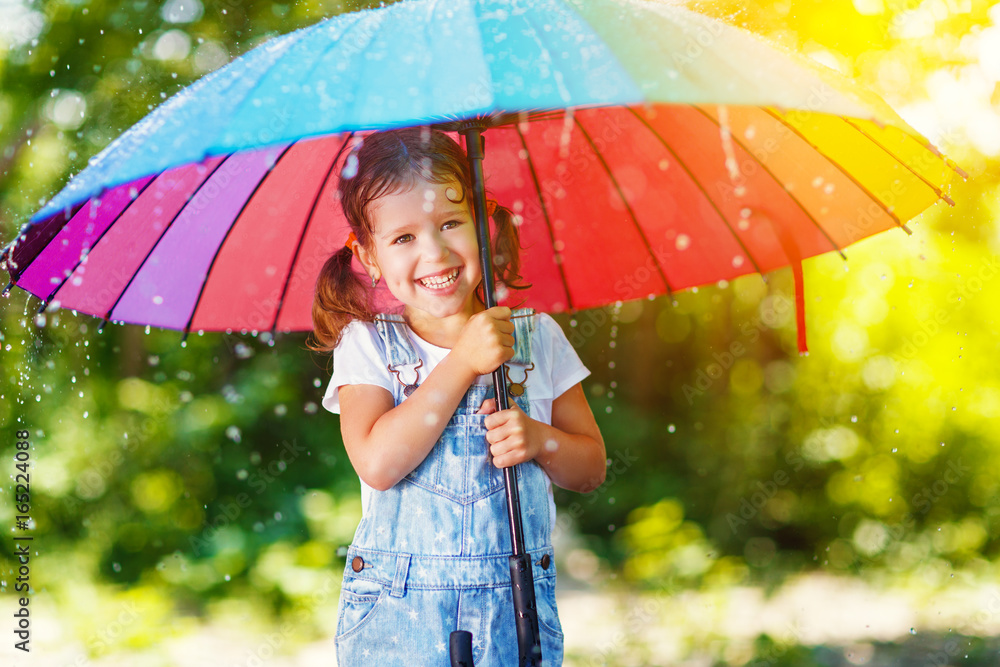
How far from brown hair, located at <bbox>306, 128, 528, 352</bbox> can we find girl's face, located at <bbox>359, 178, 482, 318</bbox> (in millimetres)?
22

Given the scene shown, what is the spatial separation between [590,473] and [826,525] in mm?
3161

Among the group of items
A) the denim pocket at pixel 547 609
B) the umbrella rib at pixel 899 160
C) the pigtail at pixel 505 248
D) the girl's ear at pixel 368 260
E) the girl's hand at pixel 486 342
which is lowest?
A: the denim pocket at pixel 547 609

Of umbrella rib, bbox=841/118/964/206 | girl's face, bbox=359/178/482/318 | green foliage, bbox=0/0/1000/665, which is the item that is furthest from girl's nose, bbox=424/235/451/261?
green foliage, bbox=0/0/1000/665

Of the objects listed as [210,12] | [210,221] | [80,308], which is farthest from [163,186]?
[210,12]

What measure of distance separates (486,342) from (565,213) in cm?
51

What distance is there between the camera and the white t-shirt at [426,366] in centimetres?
146

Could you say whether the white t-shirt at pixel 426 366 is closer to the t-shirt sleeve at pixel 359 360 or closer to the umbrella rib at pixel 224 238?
the t-shirt sleeve at pixel 359 360

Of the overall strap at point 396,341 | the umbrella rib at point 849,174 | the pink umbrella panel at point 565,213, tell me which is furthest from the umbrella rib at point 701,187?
the overall strap at point 396,341

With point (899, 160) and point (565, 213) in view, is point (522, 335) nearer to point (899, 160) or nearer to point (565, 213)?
point (565, 213)

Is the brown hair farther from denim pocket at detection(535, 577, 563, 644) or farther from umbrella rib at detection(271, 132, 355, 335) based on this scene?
denim pocket at detection(535, 577, 563, 644)

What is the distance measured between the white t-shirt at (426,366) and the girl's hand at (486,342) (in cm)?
11

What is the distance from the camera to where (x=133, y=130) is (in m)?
1.20

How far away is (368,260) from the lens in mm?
1508

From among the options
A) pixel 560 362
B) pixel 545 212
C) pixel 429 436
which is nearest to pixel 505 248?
pixel 545 212
